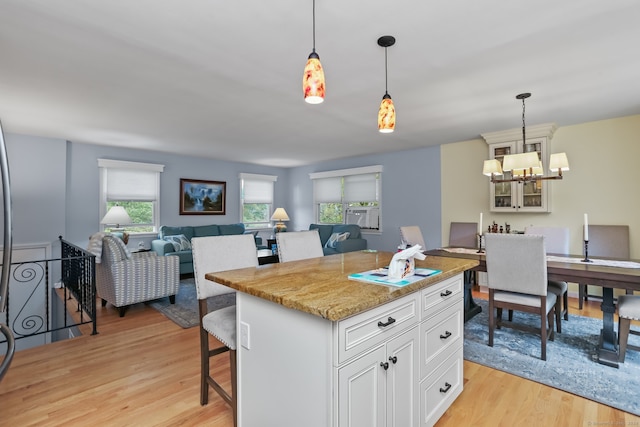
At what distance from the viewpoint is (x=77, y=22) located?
1.99 meters

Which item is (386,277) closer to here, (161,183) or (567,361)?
(567,361)

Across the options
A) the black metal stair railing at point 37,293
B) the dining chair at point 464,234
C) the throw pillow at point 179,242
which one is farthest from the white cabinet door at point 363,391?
the throw pillow at point 179,242

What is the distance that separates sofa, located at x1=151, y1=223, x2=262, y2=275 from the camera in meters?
5.38

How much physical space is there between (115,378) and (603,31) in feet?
13.6

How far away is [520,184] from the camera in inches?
178

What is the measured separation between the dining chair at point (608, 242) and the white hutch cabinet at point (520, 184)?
59 centimetres

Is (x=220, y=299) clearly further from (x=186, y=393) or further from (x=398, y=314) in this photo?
(x=398, y=314)

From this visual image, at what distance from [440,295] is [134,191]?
5939mm

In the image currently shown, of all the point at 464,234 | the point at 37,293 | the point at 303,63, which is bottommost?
the point at 37,293

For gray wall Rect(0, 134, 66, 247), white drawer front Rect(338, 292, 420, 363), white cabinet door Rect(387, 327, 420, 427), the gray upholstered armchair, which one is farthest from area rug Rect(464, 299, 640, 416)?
gray wall Rect(0, 134, 66, 247)

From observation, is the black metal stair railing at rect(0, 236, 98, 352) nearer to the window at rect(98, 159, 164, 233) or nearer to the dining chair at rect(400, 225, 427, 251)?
the window at rect(98, 159, 164, 233)

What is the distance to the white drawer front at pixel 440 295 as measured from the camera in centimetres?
165

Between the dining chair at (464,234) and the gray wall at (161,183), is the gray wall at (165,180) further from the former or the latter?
the dining chair at (464,234)

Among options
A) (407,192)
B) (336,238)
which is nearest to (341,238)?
(336,238)
